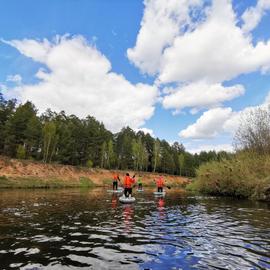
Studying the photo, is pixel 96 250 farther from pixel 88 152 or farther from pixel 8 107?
pixel 88 152

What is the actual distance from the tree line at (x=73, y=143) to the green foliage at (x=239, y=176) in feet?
13.2

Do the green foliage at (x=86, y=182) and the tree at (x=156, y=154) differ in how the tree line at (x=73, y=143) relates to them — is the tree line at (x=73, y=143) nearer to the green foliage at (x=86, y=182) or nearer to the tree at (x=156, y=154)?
the tree at (x=156, y=154)

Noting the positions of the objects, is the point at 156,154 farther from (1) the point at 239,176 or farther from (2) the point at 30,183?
(1) the point at 239,176

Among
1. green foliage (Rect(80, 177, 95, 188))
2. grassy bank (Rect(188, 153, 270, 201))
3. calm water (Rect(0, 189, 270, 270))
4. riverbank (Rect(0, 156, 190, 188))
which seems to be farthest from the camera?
green foliage (Rect(80, 177, 95, 188))

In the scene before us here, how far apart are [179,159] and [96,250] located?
384 feet

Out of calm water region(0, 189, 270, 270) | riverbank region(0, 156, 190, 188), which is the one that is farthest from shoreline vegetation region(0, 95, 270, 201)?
calm water region(0, 189, 270, 270)

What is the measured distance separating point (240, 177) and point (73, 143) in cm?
6299

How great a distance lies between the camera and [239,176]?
3588 centimetres

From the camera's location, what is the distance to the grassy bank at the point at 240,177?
32.4m

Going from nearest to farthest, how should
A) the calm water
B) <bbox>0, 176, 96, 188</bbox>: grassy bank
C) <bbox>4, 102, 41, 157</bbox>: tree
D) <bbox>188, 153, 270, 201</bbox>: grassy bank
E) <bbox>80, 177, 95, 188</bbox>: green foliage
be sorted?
1. the calm water
2. <bbox>188, 153, 270, 201</bbox>: grassy bank
3. <bbox>0, 176, 96, 188</bbox>: grassy bank
4. <bbox>80, 177, 95, 188</bbox>: green foliage
5. <bbox>4, 102, 41, 157</bbox>: tree

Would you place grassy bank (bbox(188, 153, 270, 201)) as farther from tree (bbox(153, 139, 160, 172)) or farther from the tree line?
tree (bbox(153, 139, 160, 172))

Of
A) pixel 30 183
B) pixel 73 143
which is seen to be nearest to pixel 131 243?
pixel 30 183

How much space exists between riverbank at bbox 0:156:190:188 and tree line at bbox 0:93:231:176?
7761 mm

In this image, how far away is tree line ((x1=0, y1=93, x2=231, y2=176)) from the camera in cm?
7438
